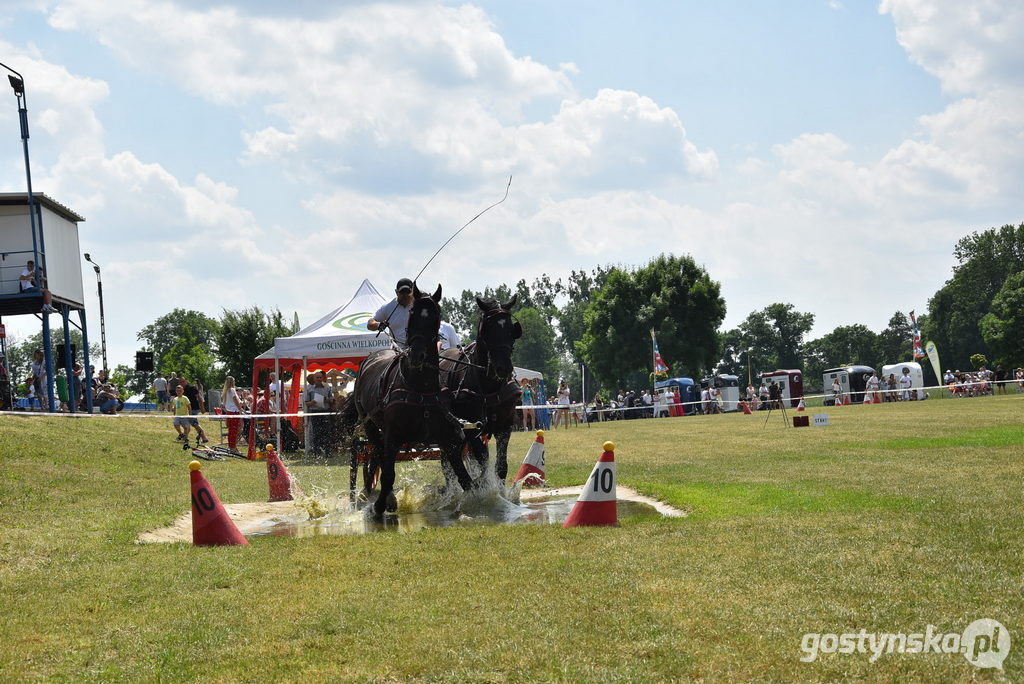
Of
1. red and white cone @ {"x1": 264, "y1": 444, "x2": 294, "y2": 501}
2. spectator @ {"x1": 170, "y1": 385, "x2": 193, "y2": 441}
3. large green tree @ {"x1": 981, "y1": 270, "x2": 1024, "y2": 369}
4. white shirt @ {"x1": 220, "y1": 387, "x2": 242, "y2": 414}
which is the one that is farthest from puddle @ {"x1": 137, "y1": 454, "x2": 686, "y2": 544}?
large green tree @ {"x1": 981, "y1": 270, "x2": 1024, "y2": 369}

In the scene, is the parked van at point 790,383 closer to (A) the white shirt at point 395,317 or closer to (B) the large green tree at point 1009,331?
(B) the large green tree at point 1009,331

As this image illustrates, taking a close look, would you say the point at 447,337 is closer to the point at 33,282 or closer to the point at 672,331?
the point at 33,282

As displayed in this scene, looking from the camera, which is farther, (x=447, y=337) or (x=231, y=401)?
(x=231, y=401)

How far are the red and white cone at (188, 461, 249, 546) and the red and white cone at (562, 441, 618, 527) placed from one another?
3.10 meters

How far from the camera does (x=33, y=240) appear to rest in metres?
31.1

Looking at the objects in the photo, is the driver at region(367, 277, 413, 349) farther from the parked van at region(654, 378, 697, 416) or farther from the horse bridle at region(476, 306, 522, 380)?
the parked van at region(654, 378, 697, 416)

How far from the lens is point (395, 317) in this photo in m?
12.4

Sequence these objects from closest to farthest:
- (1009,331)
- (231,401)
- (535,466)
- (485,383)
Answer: (485,383)
(535,466)
(231,401)
(1009,331)

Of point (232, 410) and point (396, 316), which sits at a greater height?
point (396, 316)

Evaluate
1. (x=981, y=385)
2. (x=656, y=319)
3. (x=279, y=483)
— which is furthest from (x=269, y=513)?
(x=656, y=319)

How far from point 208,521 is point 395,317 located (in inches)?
166

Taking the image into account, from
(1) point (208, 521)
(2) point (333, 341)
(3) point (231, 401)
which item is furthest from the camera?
(3) point (231, 401)

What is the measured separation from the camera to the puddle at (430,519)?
10.2m

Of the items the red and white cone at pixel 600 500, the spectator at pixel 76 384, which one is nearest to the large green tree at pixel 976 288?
the spectator at pixel 76 384
